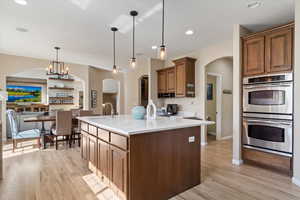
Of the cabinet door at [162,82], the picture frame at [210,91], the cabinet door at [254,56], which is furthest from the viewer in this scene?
the picture frame at [210,91]

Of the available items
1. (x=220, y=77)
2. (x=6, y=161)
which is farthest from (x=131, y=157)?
(x=220, y=77)

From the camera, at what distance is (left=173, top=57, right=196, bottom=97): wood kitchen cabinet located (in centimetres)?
478

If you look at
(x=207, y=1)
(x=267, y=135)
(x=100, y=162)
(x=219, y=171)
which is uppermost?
(x=207, y=1)

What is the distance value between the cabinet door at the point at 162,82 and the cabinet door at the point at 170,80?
6.4 inches

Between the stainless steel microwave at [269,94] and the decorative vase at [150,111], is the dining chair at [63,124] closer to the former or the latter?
the decorative vase at [150,111]

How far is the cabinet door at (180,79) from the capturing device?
4812 millimetres

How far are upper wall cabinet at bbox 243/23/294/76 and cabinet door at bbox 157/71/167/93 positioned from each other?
2.80 metres

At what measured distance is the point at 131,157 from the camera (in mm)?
1782

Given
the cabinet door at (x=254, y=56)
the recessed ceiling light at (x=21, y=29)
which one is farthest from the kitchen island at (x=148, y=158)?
the recessed ceiling light at (x=21, y=29)

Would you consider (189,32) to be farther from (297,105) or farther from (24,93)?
(24,93)


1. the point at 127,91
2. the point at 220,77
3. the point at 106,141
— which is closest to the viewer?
the point at 106,141

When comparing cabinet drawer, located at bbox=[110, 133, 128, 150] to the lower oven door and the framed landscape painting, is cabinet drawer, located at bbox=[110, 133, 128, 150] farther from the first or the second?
the framed landscape painting

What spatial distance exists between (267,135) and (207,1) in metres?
2.52

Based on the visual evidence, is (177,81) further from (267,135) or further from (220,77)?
(267,135)
